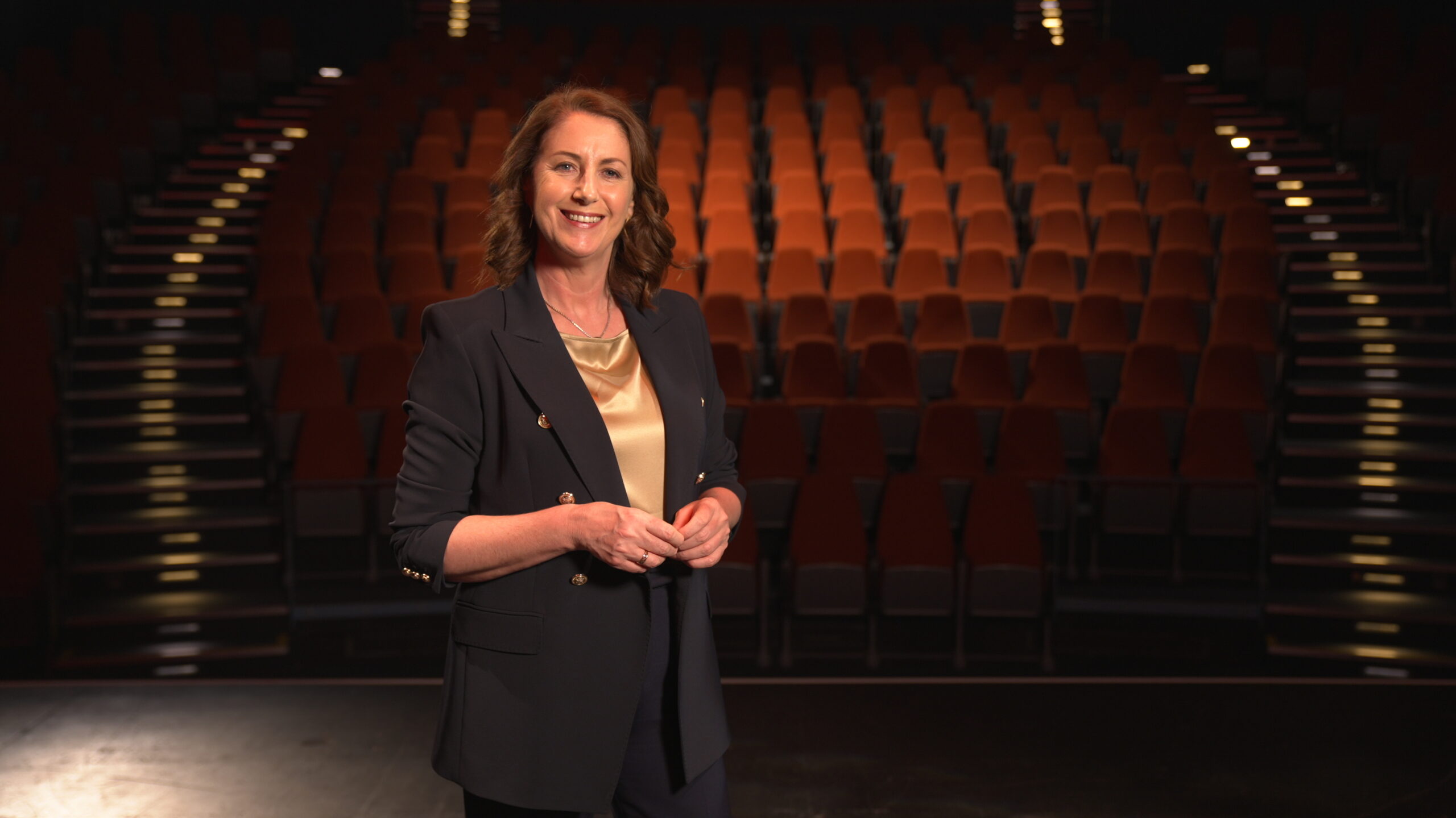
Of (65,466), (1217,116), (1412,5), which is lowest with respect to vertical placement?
(65,466)

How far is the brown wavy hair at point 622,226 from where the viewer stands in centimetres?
51

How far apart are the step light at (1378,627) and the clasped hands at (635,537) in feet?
5.30

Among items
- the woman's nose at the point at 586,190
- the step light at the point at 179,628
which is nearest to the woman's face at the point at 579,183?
the woman's nose at the point at 586,190

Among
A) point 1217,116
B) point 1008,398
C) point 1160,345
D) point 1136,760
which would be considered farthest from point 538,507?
point 1217,116

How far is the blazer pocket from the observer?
1.59 feet

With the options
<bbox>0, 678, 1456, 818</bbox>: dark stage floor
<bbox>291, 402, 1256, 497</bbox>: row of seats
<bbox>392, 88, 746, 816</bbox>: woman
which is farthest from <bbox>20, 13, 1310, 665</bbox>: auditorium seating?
<bbox>392, 88, 746, 816</bbox>: woman

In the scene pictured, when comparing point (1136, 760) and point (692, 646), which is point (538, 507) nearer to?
point (692, 646)

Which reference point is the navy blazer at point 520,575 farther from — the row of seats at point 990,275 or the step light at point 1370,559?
the row of seats at point 990,275

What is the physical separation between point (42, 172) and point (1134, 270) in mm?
2572

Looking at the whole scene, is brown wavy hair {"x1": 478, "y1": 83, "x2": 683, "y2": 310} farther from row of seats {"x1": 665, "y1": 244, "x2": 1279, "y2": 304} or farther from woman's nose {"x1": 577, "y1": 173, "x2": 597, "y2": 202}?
row of seats {"x1": 665, "y1": 244, "x2": 1279, "y2": 304}

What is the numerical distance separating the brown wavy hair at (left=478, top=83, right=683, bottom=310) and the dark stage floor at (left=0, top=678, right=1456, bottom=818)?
0.48m

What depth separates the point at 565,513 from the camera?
46cm

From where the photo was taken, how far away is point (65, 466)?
2.02 metres

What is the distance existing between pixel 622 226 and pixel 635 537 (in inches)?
6.1
